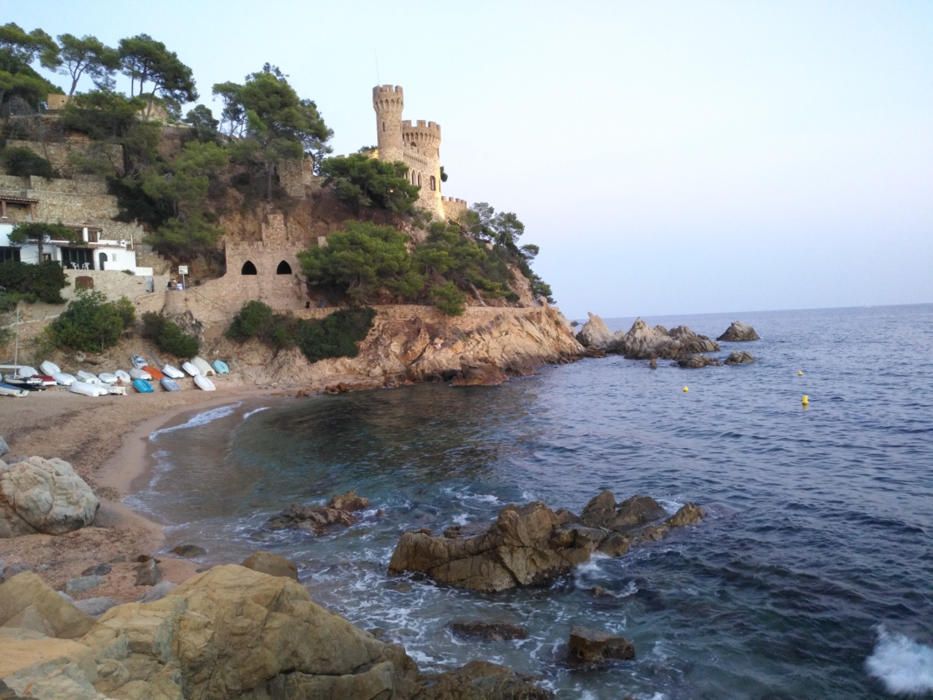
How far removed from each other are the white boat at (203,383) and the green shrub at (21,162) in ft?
68.9

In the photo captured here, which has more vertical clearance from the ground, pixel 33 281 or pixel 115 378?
pixel 33 281

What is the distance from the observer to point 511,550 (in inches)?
440

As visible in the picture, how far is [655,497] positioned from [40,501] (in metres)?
13.9

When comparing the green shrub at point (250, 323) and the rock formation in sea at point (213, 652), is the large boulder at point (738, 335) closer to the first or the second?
the green shrub at point (250, 323)

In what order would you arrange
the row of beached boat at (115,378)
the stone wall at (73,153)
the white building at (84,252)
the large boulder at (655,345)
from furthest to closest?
1. the large boulder at (655,345)
2. the stone wall at (73,153)
3. the white building at (84,252)
4. the row of beached boat at (115,378)

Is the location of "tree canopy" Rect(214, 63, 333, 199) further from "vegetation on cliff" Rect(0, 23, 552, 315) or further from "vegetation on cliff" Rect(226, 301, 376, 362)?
"vegetation on cliff" Rect(226, 301, 376, 362)

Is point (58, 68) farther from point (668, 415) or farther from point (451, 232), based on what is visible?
point (668, 415)

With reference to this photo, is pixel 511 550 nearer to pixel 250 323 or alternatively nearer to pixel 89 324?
pixel 89 324

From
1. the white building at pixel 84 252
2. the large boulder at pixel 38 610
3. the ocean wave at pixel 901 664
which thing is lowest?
the ocean wave at pixel 901 664

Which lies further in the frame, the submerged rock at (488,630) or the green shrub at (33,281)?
the green shrub at (33,281)

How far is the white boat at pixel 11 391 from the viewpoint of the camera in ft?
80.8

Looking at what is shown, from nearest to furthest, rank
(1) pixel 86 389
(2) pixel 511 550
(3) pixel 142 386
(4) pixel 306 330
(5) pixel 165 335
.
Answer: (2) pixel 511 550 < (1) pixel 86 389 < (3) pixel 142 386 < (5) pixel 165 335 < (4) pixel 306 330

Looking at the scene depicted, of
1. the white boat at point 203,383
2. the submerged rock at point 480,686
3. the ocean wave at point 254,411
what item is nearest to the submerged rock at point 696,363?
the ocean wave at point 254,411

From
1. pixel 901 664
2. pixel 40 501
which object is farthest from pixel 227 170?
pixel 901 664
